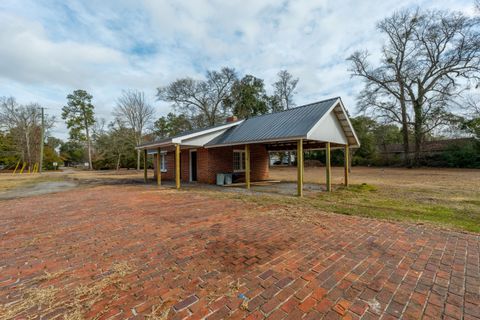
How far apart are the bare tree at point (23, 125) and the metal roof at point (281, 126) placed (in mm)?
39975

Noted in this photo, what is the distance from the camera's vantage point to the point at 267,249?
3369mm

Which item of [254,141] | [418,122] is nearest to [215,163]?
[254,141]

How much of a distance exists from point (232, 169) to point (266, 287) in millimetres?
11339

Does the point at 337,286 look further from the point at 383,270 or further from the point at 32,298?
the point at 32,298

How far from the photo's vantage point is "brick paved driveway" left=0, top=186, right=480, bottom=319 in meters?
2.00

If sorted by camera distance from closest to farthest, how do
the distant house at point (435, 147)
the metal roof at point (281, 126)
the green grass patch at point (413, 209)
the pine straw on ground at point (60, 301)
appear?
the pine straw on ground at point (60, 301) → the green grass patch at point (413, 209) → the metal roof at point (281, 126) → the distant house at point (435, 147)

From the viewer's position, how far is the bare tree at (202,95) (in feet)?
106

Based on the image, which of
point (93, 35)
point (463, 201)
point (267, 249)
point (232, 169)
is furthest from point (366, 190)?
point (93, 35)

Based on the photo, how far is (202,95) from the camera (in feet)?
108

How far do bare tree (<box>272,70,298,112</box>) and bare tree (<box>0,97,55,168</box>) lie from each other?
129 ft

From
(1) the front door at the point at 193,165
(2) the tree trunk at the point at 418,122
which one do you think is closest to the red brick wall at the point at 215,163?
(1) the front door at the point at 193,165

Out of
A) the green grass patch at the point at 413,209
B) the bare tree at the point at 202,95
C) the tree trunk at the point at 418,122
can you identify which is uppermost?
the bare tree at the point at 202,95

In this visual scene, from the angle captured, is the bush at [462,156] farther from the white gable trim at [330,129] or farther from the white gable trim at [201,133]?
the white gable trim at [201,133]

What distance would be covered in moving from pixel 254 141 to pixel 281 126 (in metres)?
1.54
